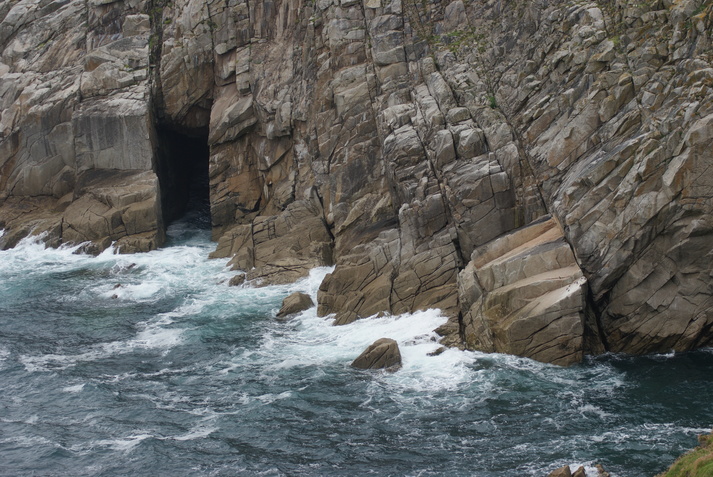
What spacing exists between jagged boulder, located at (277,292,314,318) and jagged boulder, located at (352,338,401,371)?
→ 9328 millimetres

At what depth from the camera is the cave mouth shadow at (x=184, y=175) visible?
216ft

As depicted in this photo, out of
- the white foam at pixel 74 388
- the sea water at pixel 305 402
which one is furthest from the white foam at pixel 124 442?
the white foam at pixel 74 388

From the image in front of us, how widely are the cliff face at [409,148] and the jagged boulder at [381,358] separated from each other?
3.29 meters

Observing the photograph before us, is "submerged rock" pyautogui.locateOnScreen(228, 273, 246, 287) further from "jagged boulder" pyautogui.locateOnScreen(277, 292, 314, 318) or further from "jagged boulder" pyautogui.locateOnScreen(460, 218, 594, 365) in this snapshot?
"jagged boulder" pyautogui.locateOnScreen(460, 218, 594, 365)

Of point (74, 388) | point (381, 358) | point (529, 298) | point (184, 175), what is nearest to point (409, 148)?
point (529, 298)

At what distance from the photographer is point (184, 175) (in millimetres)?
71188

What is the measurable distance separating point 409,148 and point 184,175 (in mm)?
33455

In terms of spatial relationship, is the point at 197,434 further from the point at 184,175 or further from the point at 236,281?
the point at 184,175

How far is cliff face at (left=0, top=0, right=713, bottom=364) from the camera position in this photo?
113 feet

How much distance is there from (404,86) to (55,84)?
35129mm

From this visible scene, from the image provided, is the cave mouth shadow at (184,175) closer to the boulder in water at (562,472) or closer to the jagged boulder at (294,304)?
the jagged boulder at (294,304)

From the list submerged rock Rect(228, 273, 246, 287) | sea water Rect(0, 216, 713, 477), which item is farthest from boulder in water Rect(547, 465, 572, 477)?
submerged rock Rect(228, 273, 246, 287)

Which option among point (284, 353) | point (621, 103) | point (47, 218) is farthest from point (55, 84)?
point (621, 103)

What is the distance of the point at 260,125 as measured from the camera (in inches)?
2324
